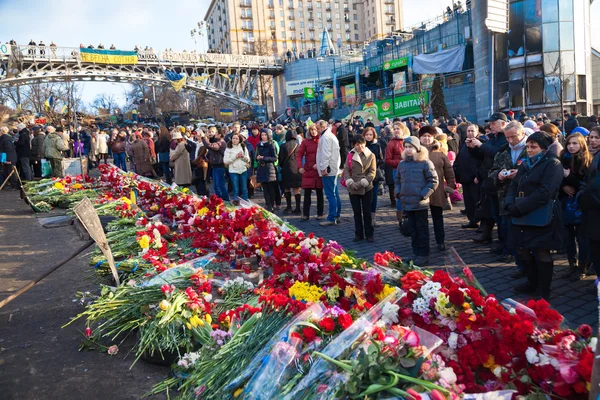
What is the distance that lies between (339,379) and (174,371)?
4.88ft

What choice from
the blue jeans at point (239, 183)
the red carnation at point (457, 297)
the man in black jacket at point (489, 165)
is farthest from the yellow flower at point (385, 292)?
the blue jeans at point (239, 183)

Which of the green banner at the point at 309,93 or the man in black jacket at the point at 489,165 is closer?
the man in black jacket at the point at 489,165

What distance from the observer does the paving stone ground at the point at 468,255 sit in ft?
15.1

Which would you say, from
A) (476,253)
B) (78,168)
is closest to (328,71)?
(78,168)

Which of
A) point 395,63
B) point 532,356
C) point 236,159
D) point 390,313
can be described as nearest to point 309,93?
point 395,63

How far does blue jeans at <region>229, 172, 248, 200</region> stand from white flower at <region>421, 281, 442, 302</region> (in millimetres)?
7727

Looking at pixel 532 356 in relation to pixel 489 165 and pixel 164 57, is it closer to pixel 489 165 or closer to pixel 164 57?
pixel 489 165

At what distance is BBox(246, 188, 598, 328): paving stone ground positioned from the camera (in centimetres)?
459

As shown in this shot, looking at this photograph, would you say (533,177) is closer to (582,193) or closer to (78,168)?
(582,193)

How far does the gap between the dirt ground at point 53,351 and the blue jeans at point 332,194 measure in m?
4.16

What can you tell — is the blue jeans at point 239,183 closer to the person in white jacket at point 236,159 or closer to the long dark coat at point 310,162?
the person in white jacket at point 236,159

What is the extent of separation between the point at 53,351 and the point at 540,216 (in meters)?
4.54

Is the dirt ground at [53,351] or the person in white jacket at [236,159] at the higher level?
the person in white jacket at [236,159]

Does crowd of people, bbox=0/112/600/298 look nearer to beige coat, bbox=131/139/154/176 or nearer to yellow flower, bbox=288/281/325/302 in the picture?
beige coat, bbox=131/139/154/176
